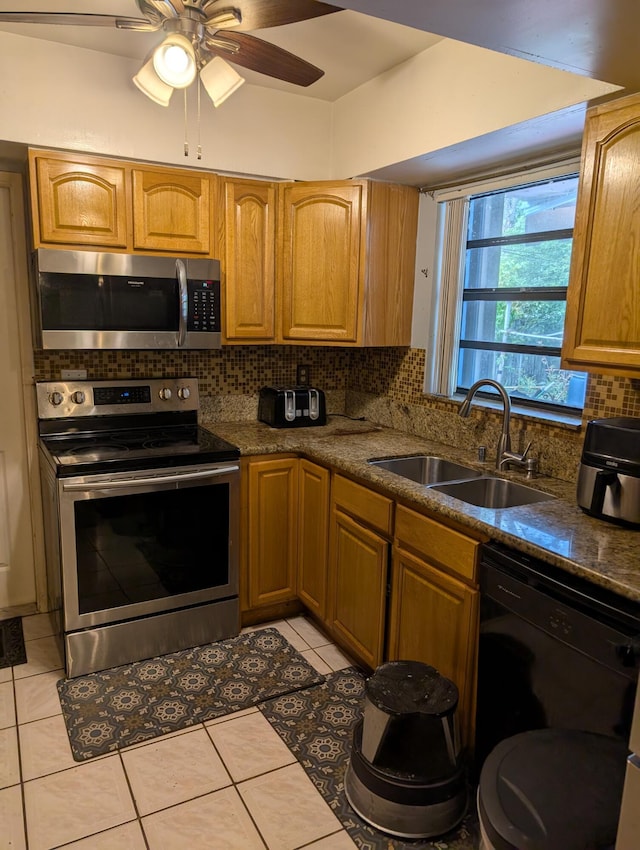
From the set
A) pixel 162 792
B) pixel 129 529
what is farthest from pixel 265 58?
pixel 162 792

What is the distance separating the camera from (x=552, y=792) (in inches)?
45.1

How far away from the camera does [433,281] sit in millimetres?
2920

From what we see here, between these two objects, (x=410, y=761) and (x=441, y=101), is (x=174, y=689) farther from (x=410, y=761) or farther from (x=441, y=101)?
(x=441, y=101)

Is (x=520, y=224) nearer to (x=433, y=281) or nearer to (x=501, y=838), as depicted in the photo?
(x=433, y=281)

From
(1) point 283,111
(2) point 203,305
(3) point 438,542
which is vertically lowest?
(3) point 438,542

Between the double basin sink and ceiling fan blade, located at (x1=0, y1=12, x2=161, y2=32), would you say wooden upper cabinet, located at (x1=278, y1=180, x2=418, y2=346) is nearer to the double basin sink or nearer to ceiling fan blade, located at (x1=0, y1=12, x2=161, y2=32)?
the double basin sink

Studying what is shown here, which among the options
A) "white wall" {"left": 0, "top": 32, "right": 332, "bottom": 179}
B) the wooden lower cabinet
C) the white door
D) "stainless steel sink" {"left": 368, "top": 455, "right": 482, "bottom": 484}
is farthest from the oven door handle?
"white wall" {"left": 0, "top": 32, "right": 332, "bottom": 179}

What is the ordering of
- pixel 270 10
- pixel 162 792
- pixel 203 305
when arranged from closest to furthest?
pixel 270 10, pixel 162 792, pixel 203 305

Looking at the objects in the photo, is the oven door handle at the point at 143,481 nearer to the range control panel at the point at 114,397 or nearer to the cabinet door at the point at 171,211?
the range control panel at the point at 114,397

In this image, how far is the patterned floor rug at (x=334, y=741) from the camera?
1.74m

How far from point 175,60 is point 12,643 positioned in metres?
2.48

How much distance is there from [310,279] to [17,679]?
7.09 feet

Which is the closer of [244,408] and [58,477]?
[58,477]

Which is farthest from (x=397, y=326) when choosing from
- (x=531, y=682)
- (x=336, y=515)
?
(x=531, y=682)
